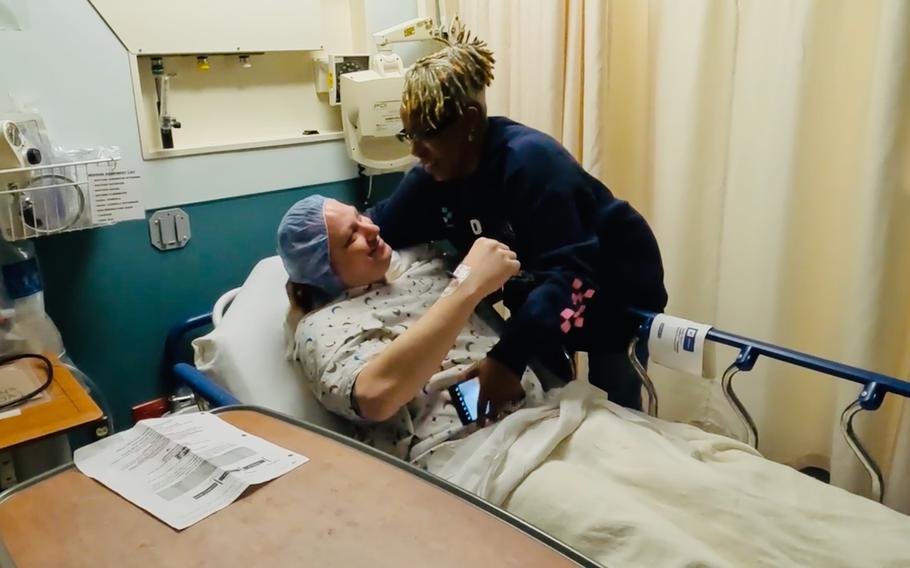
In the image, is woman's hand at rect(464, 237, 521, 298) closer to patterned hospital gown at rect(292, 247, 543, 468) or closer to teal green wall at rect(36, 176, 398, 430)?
patterned hospital gown at rect(292, 247, 543, 468)

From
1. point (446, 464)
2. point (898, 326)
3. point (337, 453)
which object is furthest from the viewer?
point (898, 326)

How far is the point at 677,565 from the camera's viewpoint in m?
0.94

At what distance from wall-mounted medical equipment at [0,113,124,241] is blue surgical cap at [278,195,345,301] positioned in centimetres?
58

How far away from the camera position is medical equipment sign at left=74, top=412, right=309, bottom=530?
982 mm

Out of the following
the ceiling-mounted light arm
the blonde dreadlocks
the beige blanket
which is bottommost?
the beige blanket

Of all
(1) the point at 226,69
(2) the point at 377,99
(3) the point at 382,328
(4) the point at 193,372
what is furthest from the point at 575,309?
(1) the point at 226,69

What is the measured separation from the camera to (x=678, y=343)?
Answer: 1.41m

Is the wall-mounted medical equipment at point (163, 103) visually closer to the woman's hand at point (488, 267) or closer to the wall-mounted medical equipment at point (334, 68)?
the wall-mounted medical equipment at point (334, 68)

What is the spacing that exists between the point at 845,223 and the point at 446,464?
1071 millimetres

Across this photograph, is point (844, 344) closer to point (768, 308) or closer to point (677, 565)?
point (768, 308)

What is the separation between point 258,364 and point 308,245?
29 centimetres

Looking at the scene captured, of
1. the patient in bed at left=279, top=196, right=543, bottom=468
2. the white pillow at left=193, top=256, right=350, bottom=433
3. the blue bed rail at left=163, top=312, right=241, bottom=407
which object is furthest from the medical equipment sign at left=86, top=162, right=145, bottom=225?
the patient in bed at left=279, top=196, right=543, bottom=468

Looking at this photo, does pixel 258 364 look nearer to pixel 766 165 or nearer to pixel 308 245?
pixel 308 245

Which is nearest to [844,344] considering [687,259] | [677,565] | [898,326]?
[898,326]
